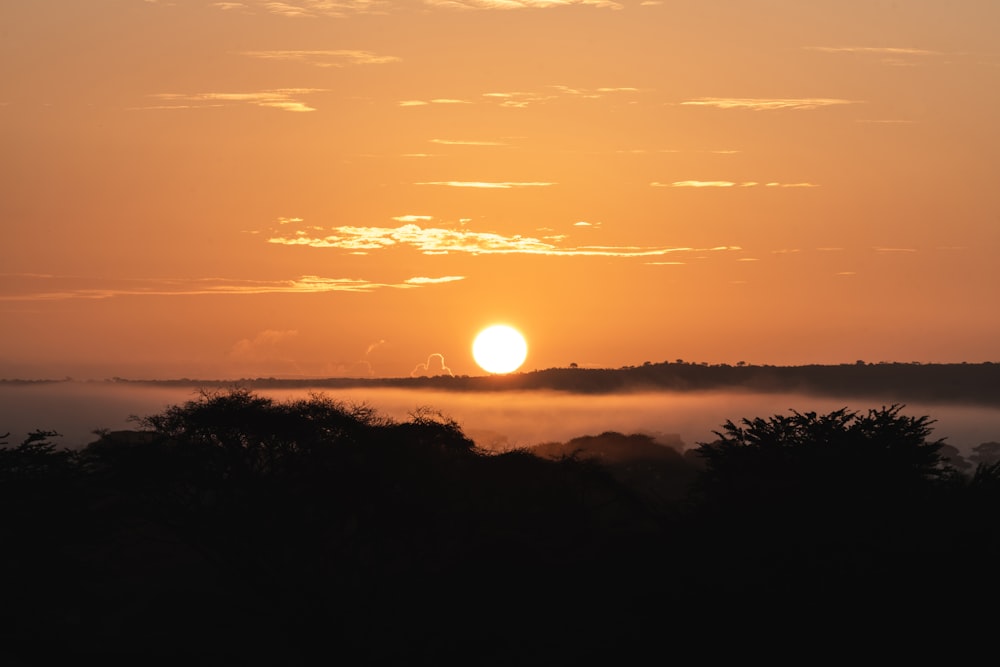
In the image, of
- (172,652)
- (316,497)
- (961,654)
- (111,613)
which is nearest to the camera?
(961,654)

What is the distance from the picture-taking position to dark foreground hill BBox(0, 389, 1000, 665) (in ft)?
174

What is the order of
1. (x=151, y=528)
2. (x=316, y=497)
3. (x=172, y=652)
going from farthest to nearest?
1. (x=151, y=528)
2. (x=316, y=497)
3. (x=172, y=652)

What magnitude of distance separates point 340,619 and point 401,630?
3628 millimetres

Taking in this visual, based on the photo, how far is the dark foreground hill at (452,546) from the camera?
53.0 metres

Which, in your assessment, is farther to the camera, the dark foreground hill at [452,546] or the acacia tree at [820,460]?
the acacia tree at [820,460]

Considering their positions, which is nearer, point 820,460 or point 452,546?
point 452,546

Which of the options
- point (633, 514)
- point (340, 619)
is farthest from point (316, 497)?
point (633, 514)

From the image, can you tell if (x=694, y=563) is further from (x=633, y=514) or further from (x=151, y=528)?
(x=151, y=528)

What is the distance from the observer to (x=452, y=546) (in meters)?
70.9

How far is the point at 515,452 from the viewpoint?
264ft

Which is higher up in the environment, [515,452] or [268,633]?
[515,452]

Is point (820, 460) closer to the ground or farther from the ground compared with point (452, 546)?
farther from the ground

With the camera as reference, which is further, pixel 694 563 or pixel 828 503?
pixel 828 503

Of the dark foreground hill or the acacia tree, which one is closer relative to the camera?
the dark foreground hill
